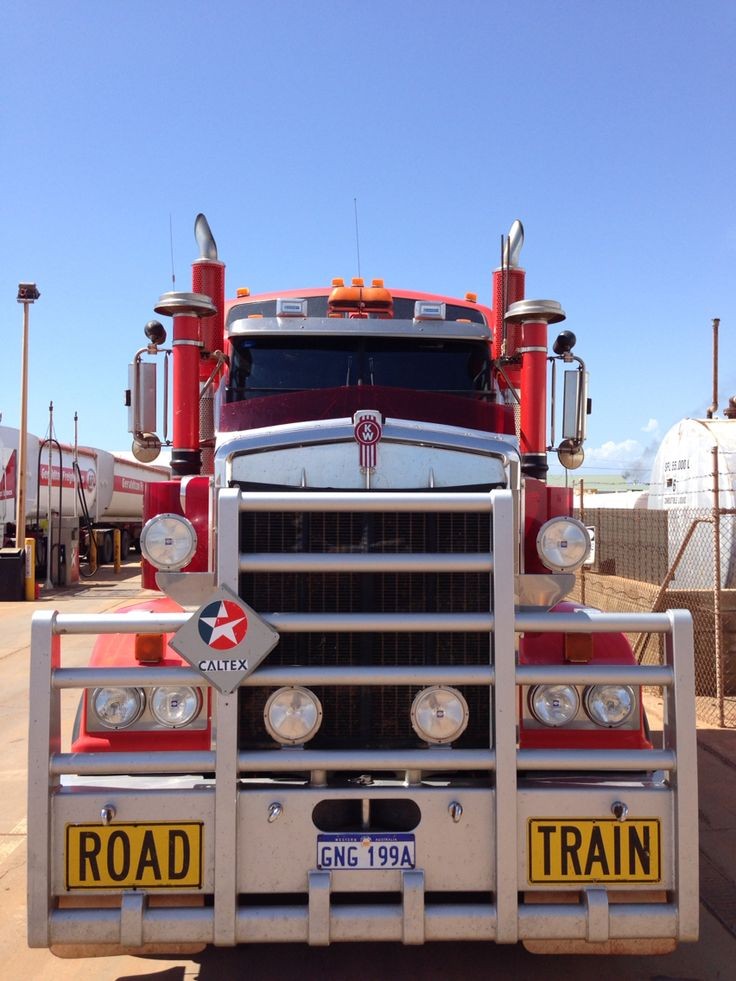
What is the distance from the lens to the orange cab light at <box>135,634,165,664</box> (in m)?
3.38

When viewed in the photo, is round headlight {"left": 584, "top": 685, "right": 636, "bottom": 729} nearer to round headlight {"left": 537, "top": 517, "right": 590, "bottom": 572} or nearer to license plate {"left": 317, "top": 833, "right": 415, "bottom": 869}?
round headlight {"left": 537, "top": 517, "right": 590, "bottom": 572}

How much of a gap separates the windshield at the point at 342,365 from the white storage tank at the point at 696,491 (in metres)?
6.36

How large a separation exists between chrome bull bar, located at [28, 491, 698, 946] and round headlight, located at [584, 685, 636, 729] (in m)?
0.26

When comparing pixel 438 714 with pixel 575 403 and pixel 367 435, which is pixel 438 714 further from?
pixel 575 403

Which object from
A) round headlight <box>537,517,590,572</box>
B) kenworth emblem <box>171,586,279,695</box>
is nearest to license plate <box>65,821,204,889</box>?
kenworth emblem <box>171,586,279,695</box>

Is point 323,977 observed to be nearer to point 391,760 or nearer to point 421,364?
point 391,760

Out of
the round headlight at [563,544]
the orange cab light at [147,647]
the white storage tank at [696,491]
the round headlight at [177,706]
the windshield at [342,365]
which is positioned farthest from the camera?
the white storage tank at [696,491]

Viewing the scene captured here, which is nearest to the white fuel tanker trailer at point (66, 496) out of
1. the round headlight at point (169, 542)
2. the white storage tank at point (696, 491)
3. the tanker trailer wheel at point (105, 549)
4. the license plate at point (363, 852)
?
the tanker trailer wheel at point (105, 549)

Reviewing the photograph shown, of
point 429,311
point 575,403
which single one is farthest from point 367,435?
point 429,311

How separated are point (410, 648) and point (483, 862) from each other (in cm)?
78

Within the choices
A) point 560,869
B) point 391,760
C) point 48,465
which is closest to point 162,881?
point 391,760

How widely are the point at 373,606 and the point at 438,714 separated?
47 cm

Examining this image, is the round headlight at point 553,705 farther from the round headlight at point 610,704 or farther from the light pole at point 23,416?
the light pole at point 23,416

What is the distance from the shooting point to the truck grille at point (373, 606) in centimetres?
329
